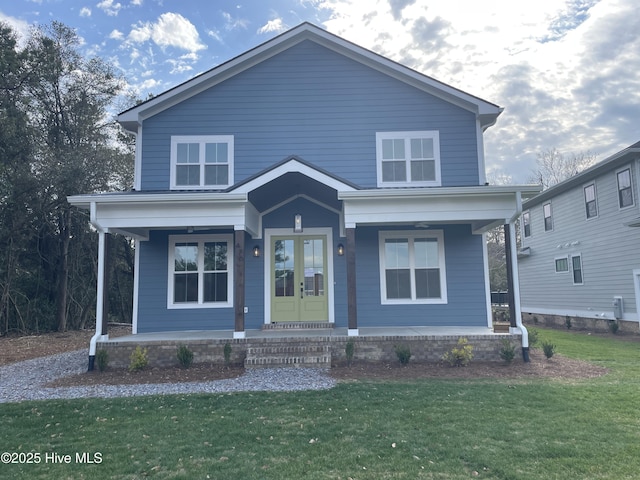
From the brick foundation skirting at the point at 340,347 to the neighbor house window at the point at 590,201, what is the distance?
391 inches

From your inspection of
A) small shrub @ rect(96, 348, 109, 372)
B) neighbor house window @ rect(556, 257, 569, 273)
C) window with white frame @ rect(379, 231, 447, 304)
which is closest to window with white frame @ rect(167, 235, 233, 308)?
small shrub @ rect(96, 348, 109, 372)

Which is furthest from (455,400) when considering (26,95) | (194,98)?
(26,95)

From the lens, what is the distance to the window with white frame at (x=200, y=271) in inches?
394

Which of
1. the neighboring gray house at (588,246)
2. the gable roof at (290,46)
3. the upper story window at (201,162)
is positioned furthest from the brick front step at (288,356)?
the neighboring gray house at (588,246)

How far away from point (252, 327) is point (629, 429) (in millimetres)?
7262

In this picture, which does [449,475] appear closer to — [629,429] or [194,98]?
[629,429]

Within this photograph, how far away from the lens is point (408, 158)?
403 inches

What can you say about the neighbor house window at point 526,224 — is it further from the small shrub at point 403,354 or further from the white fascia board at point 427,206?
the small shrub at point 403,354

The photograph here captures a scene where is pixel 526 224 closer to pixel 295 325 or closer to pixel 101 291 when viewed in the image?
pixel 295 325

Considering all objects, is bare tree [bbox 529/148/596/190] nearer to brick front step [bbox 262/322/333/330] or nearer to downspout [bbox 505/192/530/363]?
downspout [bbox 505/192/530/363]

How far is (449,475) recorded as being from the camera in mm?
3432

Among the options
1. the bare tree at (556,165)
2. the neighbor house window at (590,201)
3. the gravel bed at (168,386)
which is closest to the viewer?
the gravel bed at (168,386)

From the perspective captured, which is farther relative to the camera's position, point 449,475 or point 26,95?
point 26,95

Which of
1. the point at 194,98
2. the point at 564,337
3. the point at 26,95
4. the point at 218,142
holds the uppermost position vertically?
the point at 26,95
